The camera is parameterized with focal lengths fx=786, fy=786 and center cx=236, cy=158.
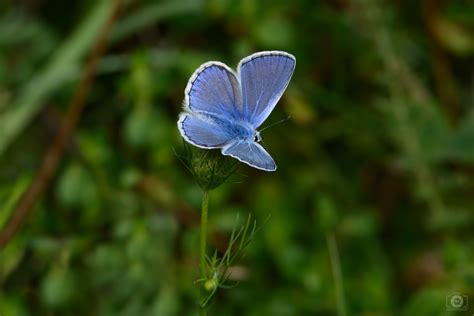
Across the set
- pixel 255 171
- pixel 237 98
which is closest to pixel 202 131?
pixel 237 98

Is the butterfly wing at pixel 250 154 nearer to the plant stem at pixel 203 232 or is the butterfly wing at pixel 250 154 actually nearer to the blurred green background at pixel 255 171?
the plant stem at pixel 203 232

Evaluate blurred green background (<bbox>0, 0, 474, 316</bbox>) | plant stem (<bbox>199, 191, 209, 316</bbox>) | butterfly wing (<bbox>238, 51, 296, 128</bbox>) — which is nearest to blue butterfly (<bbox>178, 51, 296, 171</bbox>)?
butterfly wing (<bbox>238, 51, 296, 128</bbox>)

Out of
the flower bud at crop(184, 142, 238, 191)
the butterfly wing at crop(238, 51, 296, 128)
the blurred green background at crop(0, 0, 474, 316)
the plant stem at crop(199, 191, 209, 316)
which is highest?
the butterfly wing at crop(238, 51, 296, 128)

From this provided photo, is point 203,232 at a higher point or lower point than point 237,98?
lower

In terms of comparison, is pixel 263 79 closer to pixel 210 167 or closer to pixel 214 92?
pixel 214 92

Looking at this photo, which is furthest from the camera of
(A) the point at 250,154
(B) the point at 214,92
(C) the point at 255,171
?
(C) the point at 255,171

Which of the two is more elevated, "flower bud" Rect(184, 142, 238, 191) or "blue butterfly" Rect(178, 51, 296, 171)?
"blue butterfly" Rect(178, 51, 296, 171)

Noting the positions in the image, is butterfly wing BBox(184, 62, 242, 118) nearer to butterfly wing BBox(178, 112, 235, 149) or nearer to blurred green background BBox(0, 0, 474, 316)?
butterfly wing BBox(178, 112, 235, 149)

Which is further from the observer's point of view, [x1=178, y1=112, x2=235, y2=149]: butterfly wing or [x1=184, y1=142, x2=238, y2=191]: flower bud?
[x1=184, y1=142, x2=238, y2=191]: flower bud
